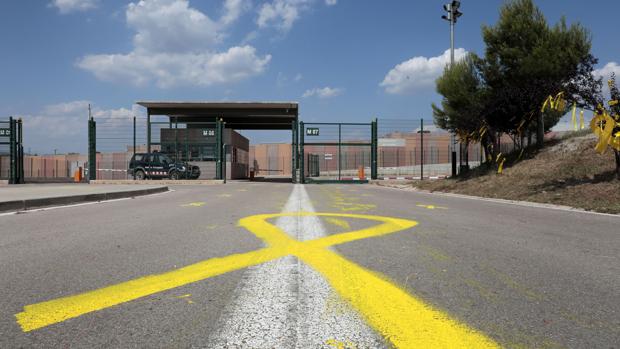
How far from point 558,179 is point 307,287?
13.5 m

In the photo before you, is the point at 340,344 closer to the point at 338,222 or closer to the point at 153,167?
the point at 338,222

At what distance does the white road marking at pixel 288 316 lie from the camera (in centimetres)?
226

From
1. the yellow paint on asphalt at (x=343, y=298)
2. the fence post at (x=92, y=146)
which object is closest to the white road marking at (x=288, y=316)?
the yellow paint on asphalt at (x=343, y=298)

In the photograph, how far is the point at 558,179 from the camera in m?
14.1

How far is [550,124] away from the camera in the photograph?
27.9 meters

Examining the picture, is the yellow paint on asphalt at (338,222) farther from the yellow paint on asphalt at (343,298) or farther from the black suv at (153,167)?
the black suv at (153,167)

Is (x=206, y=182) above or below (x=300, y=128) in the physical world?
below

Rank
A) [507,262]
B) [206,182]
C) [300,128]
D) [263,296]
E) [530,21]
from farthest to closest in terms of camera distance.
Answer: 1. [300,128]
2. [206,182]
3. [530,21]
4. [507,262]
5. [263,296]

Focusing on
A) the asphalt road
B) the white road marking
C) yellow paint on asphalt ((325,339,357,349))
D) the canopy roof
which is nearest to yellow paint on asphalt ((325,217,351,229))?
the asphalt road

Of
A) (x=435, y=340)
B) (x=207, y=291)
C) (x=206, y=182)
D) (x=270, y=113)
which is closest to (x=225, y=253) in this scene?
(x=207, y=291)

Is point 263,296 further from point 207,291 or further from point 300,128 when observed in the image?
point 300,128

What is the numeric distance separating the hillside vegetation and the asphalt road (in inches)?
222

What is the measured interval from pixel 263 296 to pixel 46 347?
1292 mm

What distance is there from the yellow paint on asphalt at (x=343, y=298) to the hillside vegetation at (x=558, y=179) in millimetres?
8260
